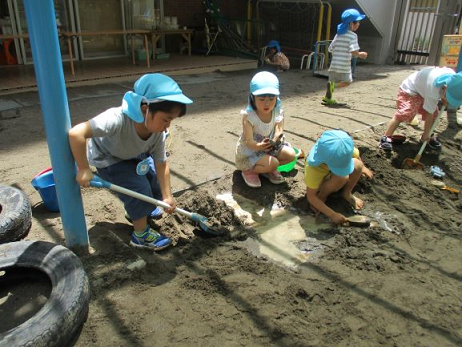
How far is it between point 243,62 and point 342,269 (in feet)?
26.8

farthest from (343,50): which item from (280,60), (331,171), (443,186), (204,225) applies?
(204,225)

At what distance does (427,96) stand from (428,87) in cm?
10

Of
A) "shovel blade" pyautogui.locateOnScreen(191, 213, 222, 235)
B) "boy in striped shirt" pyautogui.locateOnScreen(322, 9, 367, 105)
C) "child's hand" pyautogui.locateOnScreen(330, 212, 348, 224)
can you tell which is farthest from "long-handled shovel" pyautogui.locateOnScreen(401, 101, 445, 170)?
"shovel blade" pyautogui.locateOnScreen(191, 213, 222, 235)

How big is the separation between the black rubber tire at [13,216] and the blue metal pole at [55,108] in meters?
0.42

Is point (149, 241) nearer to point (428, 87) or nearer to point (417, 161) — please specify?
point (417, 161)

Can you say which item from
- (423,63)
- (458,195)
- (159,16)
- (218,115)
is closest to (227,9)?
(159,16)

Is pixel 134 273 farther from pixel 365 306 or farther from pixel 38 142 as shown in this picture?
pixel 38 142

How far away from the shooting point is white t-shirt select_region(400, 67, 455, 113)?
4.42 metres

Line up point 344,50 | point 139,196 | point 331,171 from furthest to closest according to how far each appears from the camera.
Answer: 1. point 344,50
2. point 331,171
3. point 139,196

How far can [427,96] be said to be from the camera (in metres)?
4.52

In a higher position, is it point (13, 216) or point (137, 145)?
point (137, 145)

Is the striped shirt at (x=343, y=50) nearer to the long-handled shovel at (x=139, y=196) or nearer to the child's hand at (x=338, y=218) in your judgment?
the child's hand at (x=338, y=218)

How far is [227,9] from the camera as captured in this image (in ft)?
39.7

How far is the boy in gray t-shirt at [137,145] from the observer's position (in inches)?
93.1
